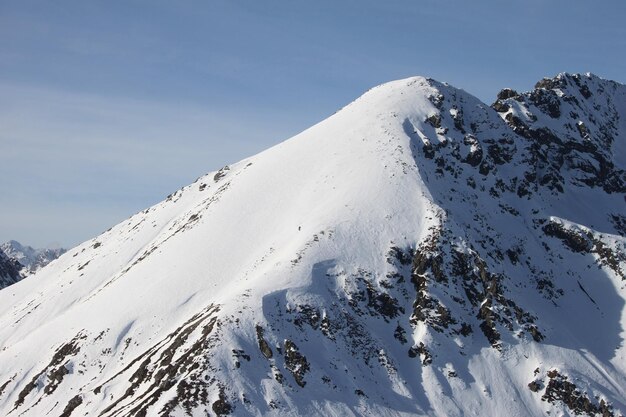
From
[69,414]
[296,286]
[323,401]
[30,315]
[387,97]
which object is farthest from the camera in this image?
[387,97]

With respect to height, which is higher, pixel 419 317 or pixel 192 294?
pixel 192 294

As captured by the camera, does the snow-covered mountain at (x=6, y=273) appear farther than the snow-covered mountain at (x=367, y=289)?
Yes

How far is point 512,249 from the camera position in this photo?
2982 inches

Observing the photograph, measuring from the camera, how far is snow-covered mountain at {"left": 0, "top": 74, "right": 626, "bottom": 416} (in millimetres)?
52938

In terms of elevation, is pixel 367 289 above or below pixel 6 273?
below

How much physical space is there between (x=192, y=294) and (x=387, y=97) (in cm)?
5387

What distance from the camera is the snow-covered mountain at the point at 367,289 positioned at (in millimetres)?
52938

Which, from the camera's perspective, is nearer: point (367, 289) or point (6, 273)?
point (367, 289)

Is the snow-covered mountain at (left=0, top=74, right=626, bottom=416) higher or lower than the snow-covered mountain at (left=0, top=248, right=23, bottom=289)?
lower

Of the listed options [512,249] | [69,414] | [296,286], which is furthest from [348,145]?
[69,414]

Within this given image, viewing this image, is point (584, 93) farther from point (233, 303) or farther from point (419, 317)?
point (233, 303)

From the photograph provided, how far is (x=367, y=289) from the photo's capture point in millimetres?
62656

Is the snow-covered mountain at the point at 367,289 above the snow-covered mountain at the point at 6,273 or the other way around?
the other way around

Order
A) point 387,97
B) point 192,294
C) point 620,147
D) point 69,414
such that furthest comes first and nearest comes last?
point 620,147 < point 387,97 < point 192,294 < point 69,414
